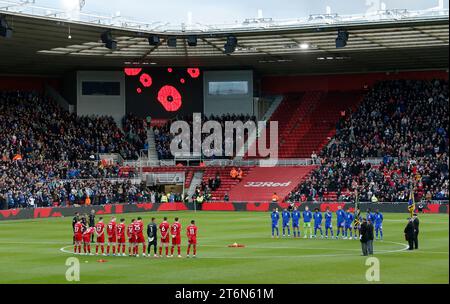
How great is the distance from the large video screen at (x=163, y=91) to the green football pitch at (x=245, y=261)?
3510 centimetres

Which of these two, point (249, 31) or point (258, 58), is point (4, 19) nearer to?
point (249, 31)

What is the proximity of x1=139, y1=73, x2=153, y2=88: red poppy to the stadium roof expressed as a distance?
9.17 ft

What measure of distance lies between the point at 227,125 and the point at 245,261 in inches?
1899

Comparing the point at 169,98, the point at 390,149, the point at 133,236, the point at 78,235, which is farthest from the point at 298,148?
the point at 133,236

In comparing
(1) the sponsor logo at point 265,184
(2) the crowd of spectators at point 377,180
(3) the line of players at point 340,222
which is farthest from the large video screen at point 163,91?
(3) the line of players at point 340,222

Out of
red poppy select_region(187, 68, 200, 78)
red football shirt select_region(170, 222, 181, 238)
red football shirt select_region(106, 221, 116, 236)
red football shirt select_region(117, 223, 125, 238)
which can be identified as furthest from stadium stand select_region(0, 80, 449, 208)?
red football shirt select_region(170, 222, 181, 238)

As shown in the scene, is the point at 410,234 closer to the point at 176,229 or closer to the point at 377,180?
the point at 176,229

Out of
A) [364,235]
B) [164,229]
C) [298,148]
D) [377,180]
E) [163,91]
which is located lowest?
[364,235]

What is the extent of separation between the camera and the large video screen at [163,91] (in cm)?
8281

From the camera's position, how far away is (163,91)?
8344 centimetres

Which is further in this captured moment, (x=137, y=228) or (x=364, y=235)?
(x=137, y=228)

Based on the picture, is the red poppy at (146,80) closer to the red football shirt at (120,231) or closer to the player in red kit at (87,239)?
the player in red kit at (87,239)

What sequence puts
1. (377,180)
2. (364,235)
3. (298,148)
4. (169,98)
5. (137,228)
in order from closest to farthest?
(364,235), (137,228), (377,180), (298,148), (169,98)
